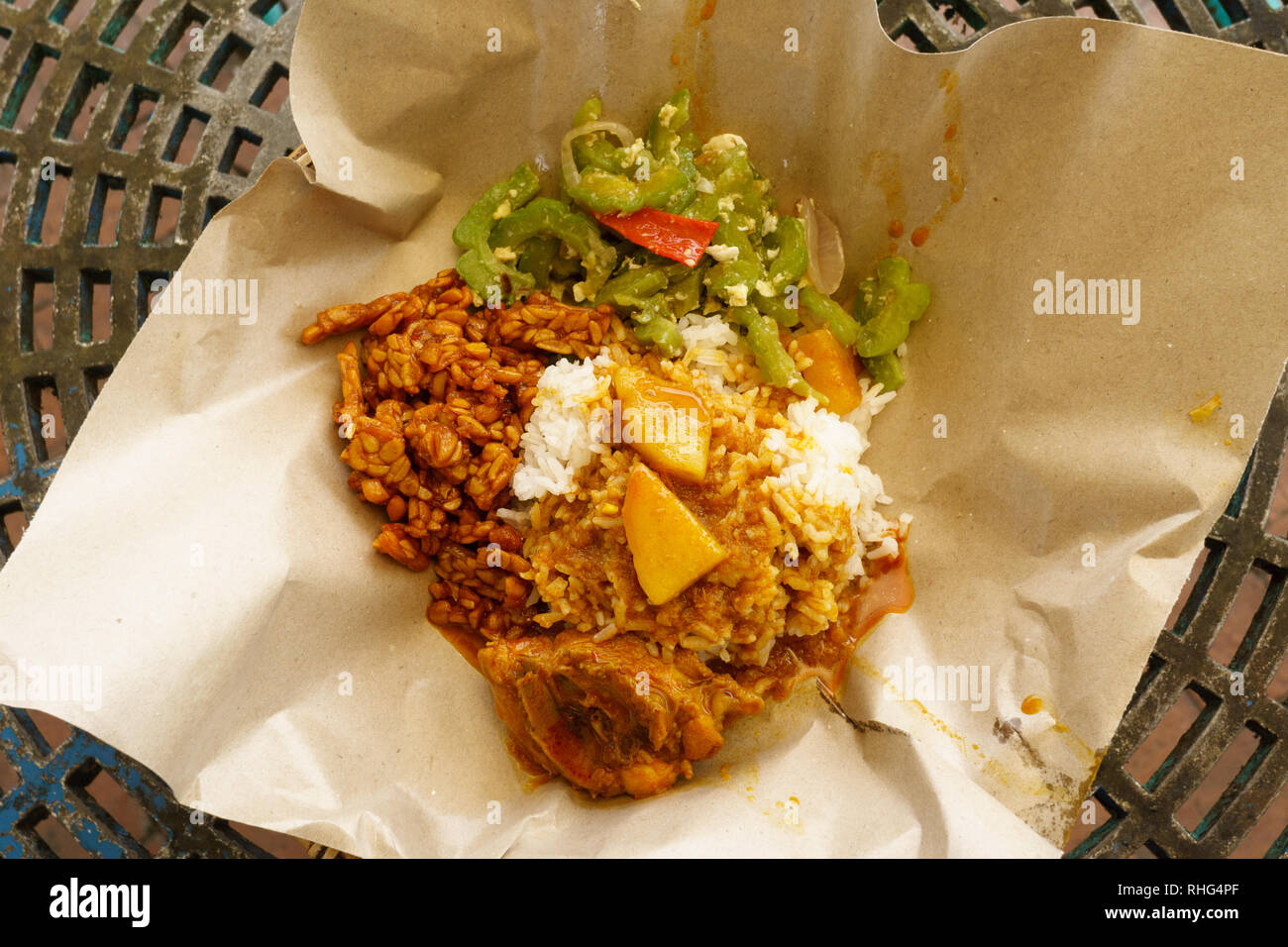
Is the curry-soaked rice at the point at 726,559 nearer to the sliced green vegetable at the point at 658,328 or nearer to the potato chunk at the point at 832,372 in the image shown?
the sliced green vegetable at the point at 658,328

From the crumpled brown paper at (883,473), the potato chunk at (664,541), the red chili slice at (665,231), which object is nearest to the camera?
the crumpled brown paper at (883,473)

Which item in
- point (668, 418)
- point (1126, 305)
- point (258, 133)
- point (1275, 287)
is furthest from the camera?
point (258, 133)

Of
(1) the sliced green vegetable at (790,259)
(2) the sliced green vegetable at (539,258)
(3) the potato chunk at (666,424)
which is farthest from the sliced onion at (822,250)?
(2) the sliced green vegetable at (539,258)

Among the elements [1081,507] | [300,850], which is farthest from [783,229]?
[300,850]

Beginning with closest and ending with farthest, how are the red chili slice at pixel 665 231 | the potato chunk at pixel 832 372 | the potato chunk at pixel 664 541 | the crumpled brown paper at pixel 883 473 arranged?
the crumpled brown paper at pixel 883 473 → the potato chunk at pixel 664 541 → the red chili slice at pixel 665 231 → the potato chunk at pixel 832 372

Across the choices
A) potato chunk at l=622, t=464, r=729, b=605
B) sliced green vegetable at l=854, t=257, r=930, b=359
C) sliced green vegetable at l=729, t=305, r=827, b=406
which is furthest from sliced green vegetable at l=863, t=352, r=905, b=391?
potato chunk at l=622, t=464, r=729, b=605

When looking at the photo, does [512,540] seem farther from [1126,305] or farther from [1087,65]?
[1087,65]

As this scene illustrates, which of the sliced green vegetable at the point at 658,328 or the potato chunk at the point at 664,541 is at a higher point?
the sliced green vegetable at the point at 658,328
